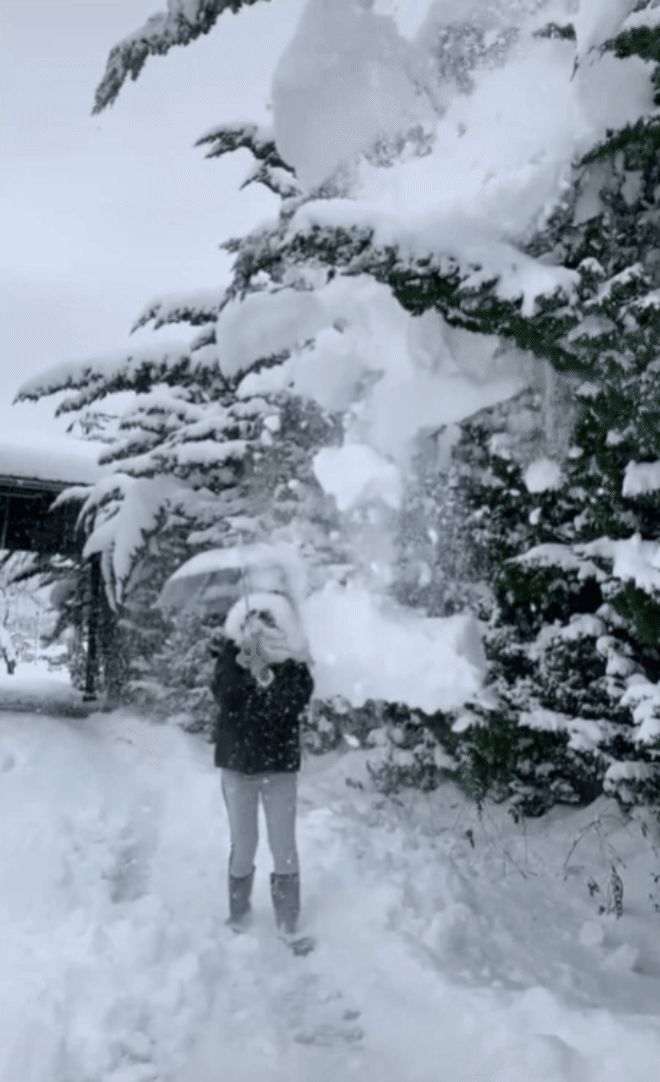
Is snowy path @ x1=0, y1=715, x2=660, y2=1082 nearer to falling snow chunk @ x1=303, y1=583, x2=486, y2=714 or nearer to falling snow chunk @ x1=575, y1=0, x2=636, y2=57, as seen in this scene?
falling snow chunk @ x1=303, y1=583, x2=486, y2=714

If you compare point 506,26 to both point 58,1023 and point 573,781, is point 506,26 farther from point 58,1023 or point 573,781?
point 573,781

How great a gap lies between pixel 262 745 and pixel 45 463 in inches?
305

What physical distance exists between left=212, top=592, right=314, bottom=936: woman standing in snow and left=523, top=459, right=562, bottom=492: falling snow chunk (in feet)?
4.60

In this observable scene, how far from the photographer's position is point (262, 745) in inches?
191

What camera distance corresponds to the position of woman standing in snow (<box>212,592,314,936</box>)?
4879mm

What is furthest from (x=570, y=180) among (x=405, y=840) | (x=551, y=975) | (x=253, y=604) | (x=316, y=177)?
(x=405, y=840)

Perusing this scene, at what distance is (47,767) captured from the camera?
8.07 meters

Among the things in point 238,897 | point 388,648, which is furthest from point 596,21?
point 238,897

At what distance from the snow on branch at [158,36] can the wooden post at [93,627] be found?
10.5 meters

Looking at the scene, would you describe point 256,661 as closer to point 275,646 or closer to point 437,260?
point 275,646

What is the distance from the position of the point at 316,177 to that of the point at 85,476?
31.1ft

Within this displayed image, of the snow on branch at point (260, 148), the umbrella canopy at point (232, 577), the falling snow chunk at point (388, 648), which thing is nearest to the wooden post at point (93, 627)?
the umbrella canopy at point (232, 577)

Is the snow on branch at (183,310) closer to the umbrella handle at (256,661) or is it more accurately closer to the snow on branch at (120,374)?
the snow on branch at (120,374)

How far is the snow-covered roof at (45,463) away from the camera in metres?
11.5
